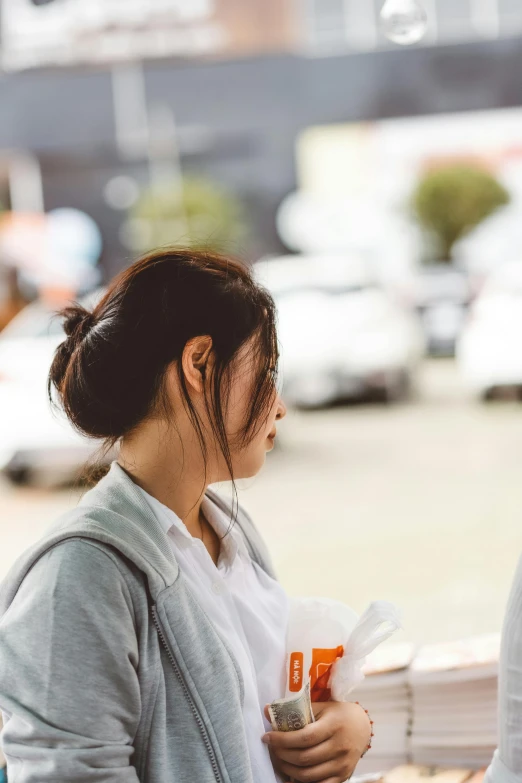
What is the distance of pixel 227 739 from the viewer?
777 millimetres

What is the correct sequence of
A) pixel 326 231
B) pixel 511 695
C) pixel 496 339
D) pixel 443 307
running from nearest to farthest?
pixel 511 695 → pixel 496 339 → pixel 443 307 → pixel 326 231

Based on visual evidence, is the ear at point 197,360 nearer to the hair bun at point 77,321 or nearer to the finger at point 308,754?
the hair bun at point 77,321

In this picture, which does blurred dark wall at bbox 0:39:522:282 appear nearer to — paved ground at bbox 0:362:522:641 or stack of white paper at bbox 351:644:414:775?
paved ground at bbox 0:362:522:641

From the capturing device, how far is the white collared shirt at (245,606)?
0.85m

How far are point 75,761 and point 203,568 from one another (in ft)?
0.79

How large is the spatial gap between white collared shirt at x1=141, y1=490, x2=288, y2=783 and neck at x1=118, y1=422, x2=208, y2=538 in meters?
0.02

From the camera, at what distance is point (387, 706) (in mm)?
1326

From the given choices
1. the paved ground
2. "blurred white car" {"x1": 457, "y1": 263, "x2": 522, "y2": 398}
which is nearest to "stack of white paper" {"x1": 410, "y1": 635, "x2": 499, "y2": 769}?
the paved ground

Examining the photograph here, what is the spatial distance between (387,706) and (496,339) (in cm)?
644

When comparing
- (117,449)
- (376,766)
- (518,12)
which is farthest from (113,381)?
(518,12)

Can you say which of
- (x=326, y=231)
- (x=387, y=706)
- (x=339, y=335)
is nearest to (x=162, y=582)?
(x=387, y=706)

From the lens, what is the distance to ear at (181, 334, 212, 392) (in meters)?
0.84

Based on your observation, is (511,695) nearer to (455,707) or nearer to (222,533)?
(222,533)

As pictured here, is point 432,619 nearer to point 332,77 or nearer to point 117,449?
point 117,449
